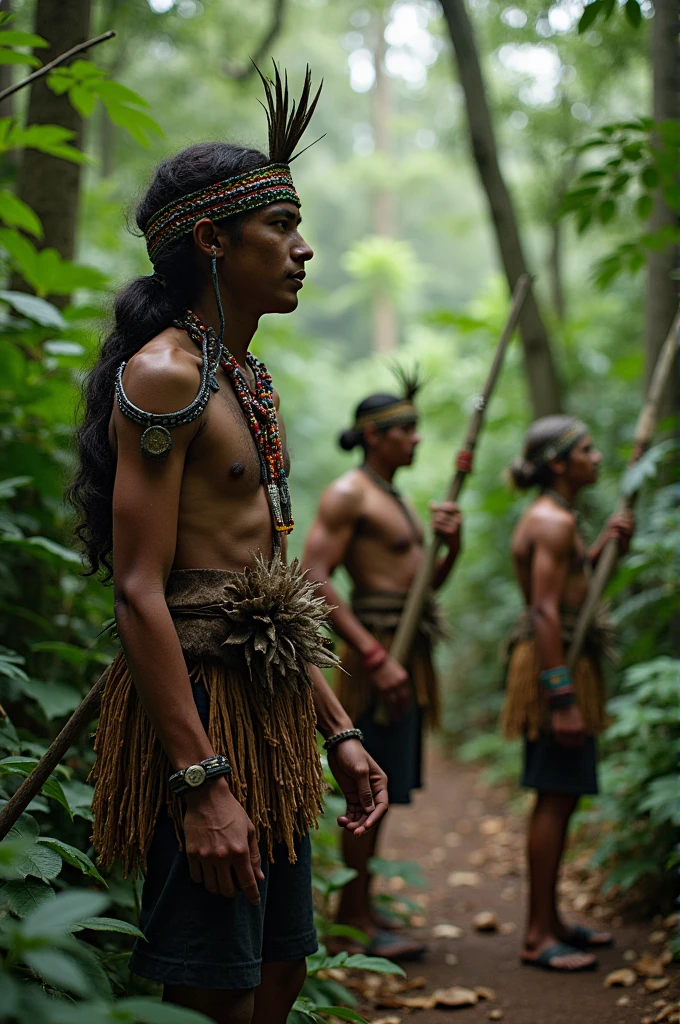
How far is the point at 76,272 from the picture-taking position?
9.98 feet

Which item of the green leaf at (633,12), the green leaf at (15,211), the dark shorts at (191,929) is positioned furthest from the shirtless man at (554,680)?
the green leaf at (15,211)

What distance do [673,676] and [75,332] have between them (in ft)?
9.21

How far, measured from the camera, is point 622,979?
10.5 ft

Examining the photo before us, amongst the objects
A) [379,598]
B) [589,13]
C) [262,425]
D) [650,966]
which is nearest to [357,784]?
[262,425]

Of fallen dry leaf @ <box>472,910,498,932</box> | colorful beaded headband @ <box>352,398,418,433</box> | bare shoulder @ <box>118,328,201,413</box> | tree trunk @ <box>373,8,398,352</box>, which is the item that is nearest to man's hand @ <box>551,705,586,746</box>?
fallen dry leaf @ <box>472,910,498,932</box>

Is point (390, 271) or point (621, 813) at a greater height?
point (390, 271)

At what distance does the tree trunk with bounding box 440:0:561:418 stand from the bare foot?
3.48m

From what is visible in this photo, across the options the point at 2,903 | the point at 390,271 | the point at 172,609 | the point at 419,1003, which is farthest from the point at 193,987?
the point at 390,271

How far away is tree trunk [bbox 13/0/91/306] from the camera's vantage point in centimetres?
337

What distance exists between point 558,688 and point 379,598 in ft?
2.66

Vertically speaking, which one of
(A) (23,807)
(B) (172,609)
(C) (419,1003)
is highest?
(B) (172,609)

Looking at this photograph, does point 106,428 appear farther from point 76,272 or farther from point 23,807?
point 76,272

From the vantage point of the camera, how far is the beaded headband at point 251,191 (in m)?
1.91

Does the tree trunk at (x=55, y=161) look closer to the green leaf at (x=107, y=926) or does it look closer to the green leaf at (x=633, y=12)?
the green leaf at (x=633, y=12)
